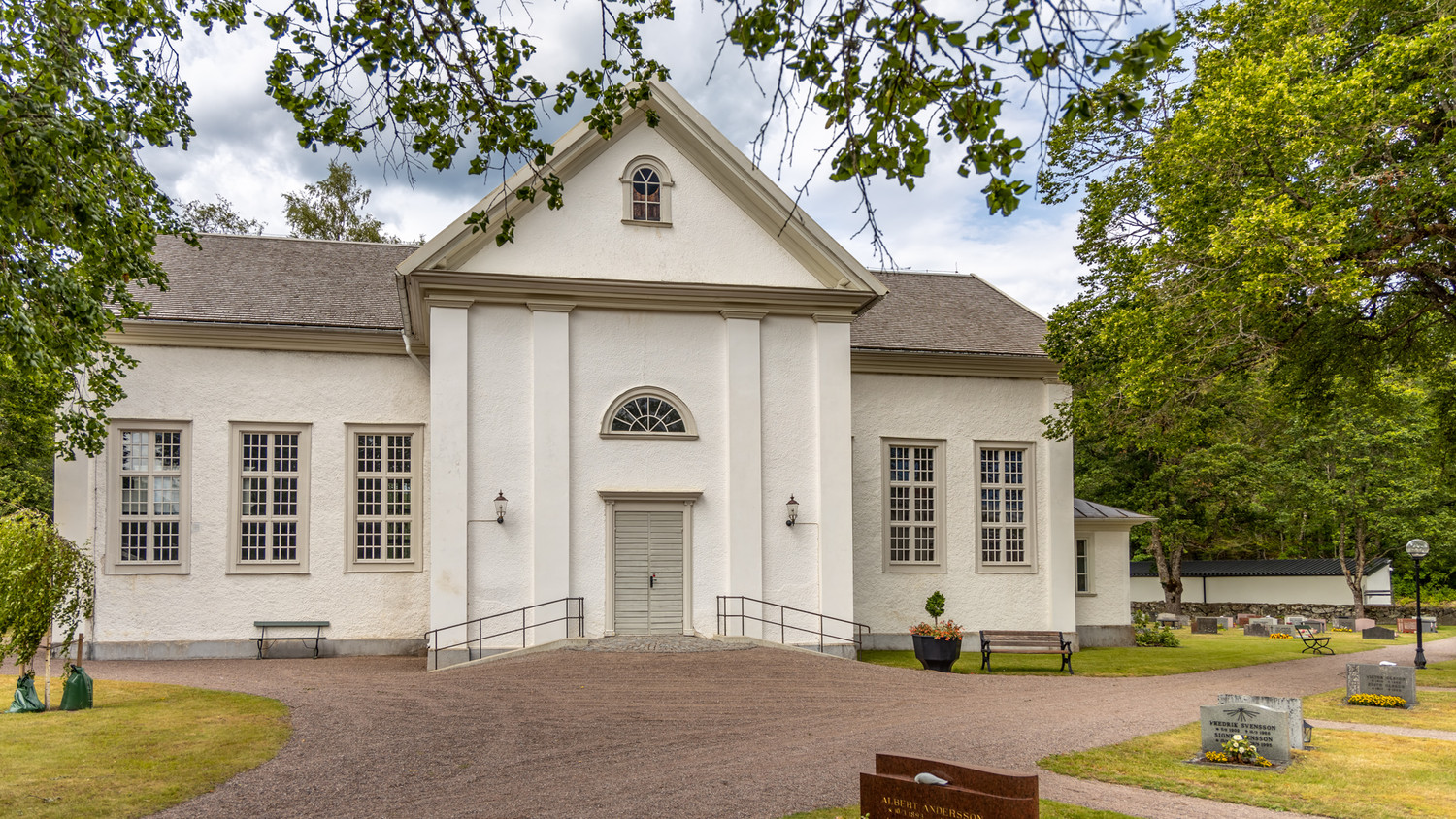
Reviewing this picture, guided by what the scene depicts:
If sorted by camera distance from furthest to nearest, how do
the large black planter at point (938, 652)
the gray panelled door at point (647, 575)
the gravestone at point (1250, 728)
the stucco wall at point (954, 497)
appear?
the stucco wall at point (954, 497) < the gray panelled door at point (647, 575) < the large black planter at point (938, 652) < the gravestone at point (1250, 728)

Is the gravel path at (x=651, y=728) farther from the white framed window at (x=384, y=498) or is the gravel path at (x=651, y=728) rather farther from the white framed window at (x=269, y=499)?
the white framed window at (x=384, y=498)

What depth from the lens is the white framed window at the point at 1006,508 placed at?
24.1 metres

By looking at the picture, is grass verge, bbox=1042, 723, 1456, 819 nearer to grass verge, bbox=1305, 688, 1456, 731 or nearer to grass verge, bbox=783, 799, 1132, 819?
grass verge, bbox=783, 799, 1132, 819

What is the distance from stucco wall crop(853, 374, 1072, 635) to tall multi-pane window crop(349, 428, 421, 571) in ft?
31.0

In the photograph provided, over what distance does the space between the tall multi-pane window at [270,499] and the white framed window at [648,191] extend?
8.12 meters

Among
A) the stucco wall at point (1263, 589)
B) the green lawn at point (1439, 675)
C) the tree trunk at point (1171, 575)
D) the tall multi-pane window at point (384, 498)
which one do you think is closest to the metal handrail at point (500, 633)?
the tall multi-pane window at point (384, 498)

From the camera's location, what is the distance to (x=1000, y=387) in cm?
2455

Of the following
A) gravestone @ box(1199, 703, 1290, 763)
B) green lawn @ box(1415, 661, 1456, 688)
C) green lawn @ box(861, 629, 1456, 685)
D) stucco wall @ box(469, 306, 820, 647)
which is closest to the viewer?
gravestone @ box(1199, 703, 1290, 763)

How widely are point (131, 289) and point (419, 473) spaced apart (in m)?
7.75

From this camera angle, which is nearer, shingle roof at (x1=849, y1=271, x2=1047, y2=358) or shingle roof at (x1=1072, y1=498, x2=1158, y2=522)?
shingle roof at (x1=849, y1=271, x2=1047, y2=358)

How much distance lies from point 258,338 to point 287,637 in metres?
5.97

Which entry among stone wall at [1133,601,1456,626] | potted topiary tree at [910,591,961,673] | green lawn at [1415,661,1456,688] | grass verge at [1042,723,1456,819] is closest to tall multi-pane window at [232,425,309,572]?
potted topiary tree at [910,591,961,673]

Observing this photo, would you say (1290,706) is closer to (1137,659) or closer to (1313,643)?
(1137,659)

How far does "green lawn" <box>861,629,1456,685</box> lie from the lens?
20109mm
